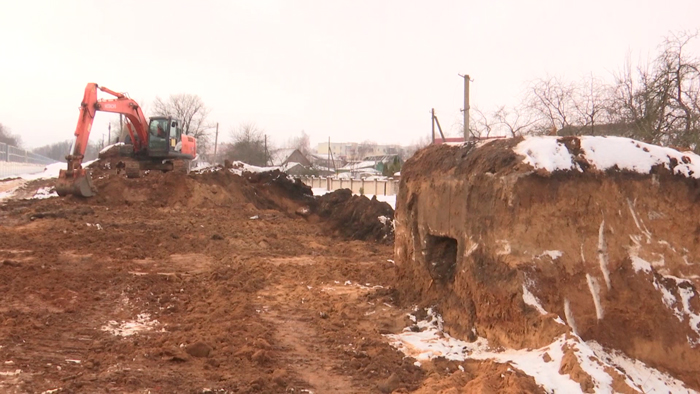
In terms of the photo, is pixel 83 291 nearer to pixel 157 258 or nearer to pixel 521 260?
pixel 157 258

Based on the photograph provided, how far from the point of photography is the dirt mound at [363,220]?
15.2m

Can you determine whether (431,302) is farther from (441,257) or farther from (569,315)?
(569,315)

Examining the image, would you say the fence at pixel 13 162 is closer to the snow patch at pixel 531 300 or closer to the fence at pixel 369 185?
the fence at pixel 369 185

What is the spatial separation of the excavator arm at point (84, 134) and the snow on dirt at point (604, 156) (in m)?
16.3

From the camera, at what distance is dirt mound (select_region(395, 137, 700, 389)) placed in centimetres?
498

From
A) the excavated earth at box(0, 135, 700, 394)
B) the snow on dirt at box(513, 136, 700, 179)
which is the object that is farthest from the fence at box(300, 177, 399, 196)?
the snow on dirt at box(513, 136, 700, 179)

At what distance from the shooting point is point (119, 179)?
19.4m

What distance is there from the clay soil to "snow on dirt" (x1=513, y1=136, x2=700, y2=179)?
2308mm

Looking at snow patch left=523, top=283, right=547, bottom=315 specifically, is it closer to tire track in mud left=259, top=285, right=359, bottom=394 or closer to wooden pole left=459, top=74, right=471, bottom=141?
tire track in mud left=259, top=285, right=359, bottom=394

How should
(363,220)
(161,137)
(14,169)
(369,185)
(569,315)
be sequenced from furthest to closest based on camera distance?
(14,169), (369,185), (161,137), (363,220), (569,315)

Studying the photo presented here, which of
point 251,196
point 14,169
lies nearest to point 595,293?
point 251,196

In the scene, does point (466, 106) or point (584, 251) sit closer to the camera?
point (584, 251)

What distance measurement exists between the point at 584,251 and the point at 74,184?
669 inches

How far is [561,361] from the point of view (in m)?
4.45
